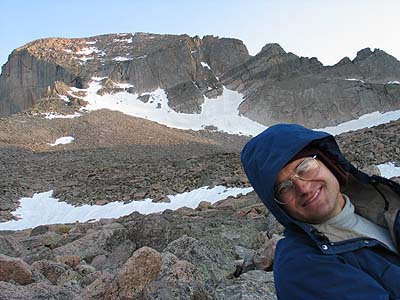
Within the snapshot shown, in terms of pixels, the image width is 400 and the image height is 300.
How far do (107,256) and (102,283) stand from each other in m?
3.00

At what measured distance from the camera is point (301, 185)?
202 cm

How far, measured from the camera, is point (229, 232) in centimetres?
745

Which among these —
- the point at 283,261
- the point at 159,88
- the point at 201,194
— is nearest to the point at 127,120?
the point at 159,88

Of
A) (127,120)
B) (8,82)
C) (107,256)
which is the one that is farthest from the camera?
(8,82)

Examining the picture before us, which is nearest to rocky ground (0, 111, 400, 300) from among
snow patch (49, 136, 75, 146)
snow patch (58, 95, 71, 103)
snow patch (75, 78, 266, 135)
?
snow patch (49, 136, 75, 146)

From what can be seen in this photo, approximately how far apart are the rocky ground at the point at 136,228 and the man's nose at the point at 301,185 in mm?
2050

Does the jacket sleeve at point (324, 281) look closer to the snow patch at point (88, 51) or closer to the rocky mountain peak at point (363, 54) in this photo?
the rocky mountain peak at point (363, 54)

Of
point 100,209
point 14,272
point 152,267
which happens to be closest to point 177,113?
point 100,209

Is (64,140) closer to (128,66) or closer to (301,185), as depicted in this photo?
(128,66)

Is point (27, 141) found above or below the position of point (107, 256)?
below

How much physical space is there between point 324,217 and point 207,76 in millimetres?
86620

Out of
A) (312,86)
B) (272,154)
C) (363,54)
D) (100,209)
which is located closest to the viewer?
(272,154)

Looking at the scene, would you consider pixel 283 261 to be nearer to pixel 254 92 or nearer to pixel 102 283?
pixel 102 283

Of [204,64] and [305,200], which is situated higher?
[204,64]
